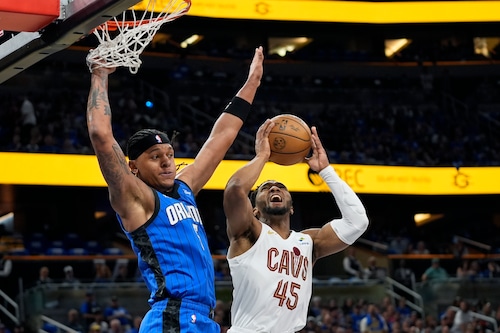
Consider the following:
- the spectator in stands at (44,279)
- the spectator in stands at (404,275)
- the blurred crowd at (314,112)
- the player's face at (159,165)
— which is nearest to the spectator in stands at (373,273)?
the spectator in stands at (404,275)

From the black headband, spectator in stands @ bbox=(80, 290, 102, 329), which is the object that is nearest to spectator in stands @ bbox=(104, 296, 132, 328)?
spectator in stands @ bbox=(80, 290, 102, 329)

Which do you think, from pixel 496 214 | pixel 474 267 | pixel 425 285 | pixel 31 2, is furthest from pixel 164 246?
pixel 496 214

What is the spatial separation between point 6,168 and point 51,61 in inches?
255

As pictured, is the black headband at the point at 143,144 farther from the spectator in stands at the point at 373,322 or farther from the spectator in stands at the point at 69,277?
the spectator in stands at the point at 69,277

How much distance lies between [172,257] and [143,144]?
63 cm

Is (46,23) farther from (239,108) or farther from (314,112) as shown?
(314,112)

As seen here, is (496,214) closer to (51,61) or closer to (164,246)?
(51,61)

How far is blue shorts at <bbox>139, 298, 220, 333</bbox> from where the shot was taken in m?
4.46

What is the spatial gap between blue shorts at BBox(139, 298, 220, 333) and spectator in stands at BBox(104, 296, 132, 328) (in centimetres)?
933

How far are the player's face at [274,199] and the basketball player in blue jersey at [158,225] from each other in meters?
1.49

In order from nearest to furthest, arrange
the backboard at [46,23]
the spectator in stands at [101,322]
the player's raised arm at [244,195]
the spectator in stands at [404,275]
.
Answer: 1. the backboard at [46,23]
2. the player's raised arm at [244,195]
3. the spectator in stands at [101,322]
4. the spectator in stands at [404,275]

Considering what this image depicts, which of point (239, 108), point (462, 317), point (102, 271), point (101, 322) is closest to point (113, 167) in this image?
point (239, 108)

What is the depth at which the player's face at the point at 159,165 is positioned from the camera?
475 centimetres

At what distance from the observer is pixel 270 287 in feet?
19.5
